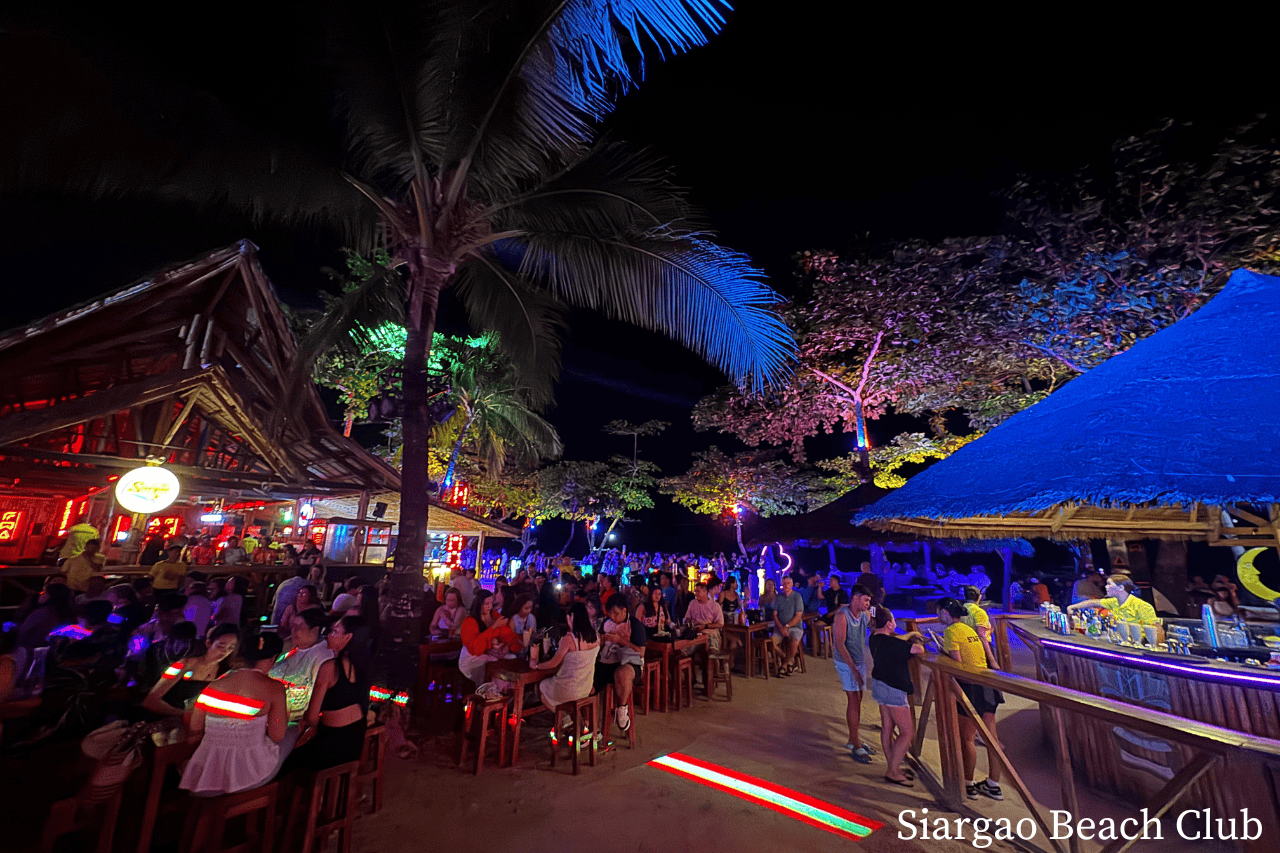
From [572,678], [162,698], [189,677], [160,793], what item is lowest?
[160,793]

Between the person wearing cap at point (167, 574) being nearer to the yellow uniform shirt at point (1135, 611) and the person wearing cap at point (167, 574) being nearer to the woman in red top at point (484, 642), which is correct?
the woman in red top at point (484, 642)

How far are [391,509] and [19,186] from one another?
1123 cm

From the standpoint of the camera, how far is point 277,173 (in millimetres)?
6207

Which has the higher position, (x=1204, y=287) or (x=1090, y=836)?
(x=1204, y=287)

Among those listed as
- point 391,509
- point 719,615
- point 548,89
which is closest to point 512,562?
point 391,509

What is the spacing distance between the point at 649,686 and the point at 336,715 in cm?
458

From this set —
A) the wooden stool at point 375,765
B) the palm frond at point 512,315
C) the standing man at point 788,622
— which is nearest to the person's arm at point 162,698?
the wooden stool at point 375,765

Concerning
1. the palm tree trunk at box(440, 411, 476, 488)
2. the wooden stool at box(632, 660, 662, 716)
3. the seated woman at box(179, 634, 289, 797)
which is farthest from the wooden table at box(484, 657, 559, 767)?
the palm tree trunk at box(440, 411, 476, 488)

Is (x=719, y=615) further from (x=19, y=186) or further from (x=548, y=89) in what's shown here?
(x=19, y=186)

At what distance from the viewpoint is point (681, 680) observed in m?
7.61

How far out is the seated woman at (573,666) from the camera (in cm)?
555

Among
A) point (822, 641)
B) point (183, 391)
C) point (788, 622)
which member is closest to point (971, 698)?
point (788, 622)

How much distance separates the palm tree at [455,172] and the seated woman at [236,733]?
2.41 m

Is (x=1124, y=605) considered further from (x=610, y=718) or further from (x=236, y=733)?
(x=236, y=733)
